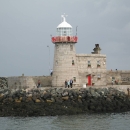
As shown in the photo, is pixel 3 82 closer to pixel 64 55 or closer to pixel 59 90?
pixel 64 55

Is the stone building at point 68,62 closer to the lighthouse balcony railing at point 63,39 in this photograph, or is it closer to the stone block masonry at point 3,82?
the lighthouse balcony railing at point 63,39

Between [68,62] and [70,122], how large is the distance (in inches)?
362

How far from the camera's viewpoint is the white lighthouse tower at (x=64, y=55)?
48.1 metres

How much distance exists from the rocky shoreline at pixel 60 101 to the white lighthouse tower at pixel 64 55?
283cm

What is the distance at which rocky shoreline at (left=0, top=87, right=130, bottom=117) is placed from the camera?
141 ft

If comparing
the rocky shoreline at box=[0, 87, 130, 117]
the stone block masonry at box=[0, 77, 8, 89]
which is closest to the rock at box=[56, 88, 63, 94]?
the rocky shoreline at box=[0, 87, 130, 117]

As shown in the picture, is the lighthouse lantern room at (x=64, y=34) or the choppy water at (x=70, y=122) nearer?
the choppy water at (x=70, y=122)

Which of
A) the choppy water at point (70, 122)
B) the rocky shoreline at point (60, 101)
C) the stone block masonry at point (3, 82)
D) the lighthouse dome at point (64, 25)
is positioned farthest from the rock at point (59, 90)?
the stone block masonry at point (3, 82)

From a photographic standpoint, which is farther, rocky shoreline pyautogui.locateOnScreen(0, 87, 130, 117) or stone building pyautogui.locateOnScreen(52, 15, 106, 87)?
stone building pyautogui.locateOnScreen(52, 15, 106, 87)

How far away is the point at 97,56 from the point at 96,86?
328cm

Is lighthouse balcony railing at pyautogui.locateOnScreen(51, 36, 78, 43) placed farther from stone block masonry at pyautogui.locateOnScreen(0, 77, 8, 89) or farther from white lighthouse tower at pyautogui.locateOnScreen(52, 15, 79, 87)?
stone block masonry at pyautogui.locateOnScreen(0, 77, 8, 89)

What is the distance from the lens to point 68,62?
48438mm

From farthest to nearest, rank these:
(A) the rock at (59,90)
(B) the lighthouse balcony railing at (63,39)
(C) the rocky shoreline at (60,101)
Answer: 1. (B) the lighthouse balcony railing at (63,39)
2. (A) the rock at (59,90)
3. (C) the rocky shoreline at (60,101)

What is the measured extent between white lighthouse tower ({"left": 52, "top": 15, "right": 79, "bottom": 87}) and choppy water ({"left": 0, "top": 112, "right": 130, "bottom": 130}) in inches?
252
